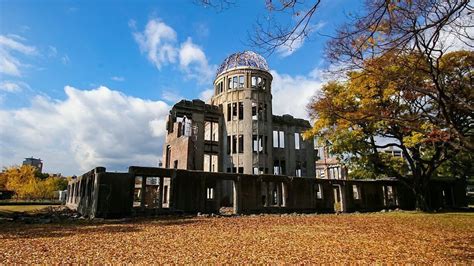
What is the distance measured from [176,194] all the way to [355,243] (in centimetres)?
1302

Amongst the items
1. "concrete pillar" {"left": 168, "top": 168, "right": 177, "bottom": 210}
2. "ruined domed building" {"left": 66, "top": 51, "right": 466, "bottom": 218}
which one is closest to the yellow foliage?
"ruined domed building" {"left": 66, "top": 51, "right": 466, "bottom": 218}

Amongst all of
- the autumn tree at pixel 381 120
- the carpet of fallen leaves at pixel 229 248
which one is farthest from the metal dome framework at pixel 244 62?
the carpet of fallen leaves at pixel 229 248

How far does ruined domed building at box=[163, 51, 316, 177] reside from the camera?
113 ft

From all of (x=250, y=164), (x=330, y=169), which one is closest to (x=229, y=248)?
(x=250, y=164)

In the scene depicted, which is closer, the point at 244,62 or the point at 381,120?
the point at 381,120

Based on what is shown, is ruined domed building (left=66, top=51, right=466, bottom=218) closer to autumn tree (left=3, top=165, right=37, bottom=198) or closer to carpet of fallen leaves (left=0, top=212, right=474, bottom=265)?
carpet of fallen leaves (left=0, top=212, right=474, bottom=265)

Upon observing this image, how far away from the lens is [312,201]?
2523 cm

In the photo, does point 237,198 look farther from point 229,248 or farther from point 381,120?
point 229,248

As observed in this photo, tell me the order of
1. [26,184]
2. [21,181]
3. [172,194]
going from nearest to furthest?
1. [172,194]
2. [26,184]
3. [21,181]

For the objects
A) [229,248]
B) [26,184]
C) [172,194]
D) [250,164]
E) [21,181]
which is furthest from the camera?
[21,181]

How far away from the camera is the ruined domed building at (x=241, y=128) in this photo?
34438mm

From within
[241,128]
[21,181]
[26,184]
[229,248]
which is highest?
[241,128]

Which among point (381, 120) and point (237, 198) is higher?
point (381, 120)

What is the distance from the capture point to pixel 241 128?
35.3 meters
